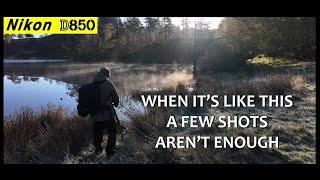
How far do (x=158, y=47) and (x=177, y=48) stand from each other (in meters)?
1.71

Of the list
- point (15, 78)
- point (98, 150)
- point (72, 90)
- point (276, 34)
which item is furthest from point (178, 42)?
point (98, 150)

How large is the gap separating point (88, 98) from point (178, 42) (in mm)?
20814

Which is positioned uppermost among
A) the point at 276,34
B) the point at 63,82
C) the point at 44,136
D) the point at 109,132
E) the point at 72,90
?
the point at 276,34

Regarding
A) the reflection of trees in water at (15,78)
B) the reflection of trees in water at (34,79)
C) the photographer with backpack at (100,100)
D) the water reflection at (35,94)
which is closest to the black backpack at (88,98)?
the photographer with backpack at (100,100)

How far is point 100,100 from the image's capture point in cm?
702

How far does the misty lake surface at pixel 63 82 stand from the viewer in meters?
11.8

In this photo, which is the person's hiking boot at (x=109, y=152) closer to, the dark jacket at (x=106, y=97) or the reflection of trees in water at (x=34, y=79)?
the dark jacket at (x=106, y=97)

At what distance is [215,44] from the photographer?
87.5 feet

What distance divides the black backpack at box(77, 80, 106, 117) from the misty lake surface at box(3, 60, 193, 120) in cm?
241

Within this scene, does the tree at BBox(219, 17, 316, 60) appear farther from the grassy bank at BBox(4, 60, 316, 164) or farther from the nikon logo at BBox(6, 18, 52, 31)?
the nikon logo at BBox(6, 18, 52, 31)

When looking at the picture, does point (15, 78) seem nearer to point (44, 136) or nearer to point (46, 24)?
point (44, 136)

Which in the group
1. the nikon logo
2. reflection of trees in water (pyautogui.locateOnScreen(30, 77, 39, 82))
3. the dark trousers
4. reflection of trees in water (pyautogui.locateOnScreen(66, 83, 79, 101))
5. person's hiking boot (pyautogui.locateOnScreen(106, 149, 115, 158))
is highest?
the nikon logo

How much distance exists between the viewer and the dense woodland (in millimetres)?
16309

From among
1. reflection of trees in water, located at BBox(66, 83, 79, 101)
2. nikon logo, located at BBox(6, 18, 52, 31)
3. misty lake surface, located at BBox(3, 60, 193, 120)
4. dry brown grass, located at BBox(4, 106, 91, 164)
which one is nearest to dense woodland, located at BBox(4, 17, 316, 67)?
misty lake surface, located at BBox(3, 60, 193, 120)
